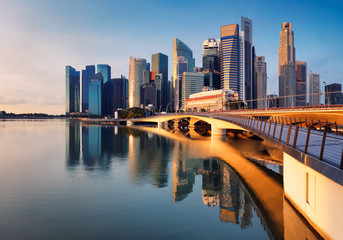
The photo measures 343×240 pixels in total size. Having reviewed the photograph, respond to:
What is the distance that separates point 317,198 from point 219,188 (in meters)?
10.7

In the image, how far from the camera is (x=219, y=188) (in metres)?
21.3

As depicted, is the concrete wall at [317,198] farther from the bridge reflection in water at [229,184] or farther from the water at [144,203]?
the water at [144,203]

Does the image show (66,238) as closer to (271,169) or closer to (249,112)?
(271,169)

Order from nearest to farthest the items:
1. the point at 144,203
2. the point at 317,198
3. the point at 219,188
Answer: the point at 317,198, the point at 144,203, the point at 219,188

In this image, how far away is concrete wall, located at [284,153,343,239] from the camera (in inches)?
370

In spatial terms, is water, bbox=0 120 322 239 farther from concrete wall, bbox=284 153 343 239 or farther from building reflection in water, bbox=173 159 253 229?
concrete wall, bbox=284 153 343 239

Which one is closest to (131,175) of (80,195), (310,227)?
(80,195)

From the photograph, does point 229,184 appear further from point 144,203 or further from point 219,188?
point 144,203

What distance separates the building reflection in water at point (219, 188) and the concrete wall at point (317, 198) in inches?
127

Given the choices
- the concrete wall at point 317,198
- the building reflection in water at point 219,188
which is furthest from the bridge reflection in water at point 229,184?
the concrete wall at point 317,198

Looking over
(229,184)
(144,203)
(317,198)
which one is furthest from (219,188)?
→ (317,198)

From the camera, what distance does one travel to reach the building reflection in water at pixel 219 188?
15703 mm

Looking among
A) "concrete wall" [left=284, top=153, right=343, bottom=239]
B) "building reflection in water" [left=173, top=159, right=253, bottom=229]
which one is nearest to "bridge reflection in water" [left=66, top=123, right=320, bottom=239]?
"building reflection in water" [left=173, top=159, right=253, bottom=229]

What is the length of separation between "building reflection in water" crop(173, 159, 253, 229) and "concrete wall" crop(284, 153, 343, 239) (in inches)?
127
